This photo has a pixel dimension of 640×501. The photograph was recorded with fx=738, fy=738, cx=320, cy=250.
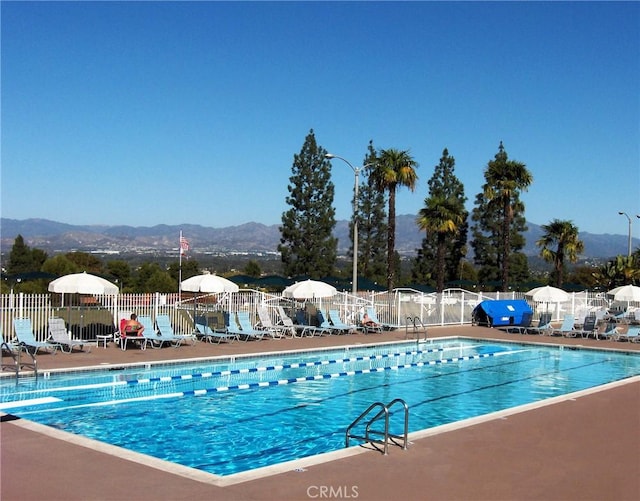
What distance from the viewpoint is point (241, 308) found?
952 inches

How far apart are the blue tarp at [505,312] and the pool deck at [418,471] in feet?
62.3

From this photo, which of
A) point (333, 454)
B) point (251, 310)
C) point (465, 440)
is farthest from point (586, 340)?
point (333, 454)

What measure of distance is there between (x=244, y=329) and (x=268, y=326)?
1.28m

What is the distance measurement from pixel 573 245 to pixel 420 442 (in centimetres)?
3815

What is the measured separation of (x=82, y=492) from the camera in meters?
6.85

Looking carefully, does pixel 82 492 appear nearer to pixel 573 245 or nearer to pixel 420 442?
pixel 420 442

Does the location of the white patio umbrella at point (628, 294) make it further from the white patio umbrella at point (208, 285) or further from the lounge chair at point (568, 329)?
the white patio umbrella at point (208, 285)

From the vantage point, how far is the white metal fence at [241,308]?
1925 centimetres

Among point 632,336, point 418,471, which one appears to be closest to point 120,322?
point 418,471

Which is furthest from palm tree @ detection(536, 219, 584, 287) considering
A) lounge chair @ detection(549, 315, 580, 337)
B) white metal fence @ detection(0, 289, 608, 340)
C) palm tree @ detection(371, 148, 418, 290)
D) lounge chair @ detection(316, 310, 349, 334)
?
lounge chair @ detection(316, 310, 349, 334)

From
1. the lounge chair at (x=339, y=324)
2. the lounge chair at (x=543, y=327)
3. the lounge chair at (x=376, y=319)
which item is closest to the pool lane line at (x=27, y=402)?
the lounge chair at (x=339, y=324)

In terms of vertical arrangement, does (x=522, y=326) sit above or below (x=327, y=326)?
below

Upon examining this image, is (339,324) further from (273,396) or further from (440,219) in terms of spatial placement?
(440,219)

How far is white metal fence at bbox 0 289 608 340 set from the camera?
19.2 metres
